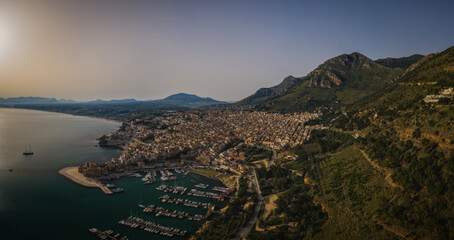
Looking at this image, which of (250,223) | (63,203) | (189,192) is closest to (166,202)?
(189,192)

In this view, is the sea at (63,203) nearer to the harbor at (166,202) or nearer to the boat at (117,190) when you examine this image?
the harbor at (166,202)

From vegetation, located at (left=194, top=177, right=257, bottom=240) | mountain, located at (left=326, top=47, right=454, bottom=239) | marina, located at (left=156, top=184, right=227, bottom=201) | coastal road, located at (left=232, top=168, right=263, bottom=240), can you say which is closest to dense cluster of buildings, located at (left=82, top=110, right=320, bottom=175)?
marina, located at (left=156, top=184, right=227, bottom=201)

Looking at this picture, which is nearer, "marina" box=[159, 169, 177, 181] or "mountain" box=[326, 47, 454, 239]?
"mountain" box=[326, 47, 454, 239]

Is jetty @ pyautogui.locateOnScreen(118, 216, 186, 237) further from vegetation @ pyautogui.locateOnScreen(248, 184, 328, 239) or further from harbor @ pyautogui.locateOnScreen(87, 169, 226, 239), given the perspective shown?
vegetation @ pyautogui.locateOnScreen(248, 184, 328, 239)

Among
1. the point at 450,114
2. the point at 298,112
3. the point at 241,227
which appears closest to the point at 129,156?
the point at 241,227

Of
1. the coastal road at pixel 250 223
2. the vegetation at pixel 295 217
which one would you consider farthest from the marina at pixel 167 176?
the vegetation at pixel 295 217

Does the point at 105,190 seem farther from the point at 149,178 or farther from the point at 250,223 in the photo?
the point at 250,223

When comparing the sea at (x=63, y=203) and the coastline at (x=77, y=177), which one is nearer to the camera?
the sea at (x=63, y=203)
